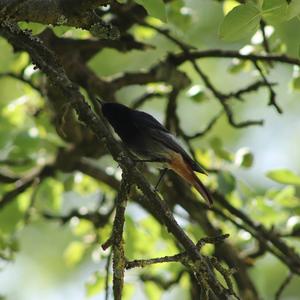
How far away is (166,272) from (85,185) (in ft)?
2.59

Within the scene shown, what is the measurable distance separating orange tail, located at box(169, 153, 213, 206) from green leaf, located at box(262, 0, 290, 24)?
1067mm

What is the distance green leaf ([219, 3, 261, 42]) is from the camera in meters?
2.43

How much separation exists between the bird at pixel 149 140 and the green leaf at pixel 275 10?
1.09 meters

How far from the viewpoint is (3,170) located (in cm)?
490

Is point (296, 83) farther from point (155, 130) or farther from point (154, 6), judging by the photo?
point (154, 6)

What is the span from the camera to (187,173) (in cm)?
337

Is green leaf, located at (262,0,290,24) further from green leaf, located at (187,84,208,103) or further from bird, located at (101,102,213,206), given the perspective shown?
green leaf, located at (187,84,208,103)

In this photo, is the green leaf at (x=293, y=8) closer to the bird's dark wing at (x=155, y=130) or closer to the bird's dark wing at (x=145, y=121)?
the bird's dark wing at (x=155, y=130)

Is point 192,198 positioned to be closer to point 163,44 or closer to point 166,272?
point 166,272

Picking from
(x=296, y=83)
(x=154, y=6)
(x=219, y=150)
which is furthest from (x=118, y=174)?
(x=154, y=6)

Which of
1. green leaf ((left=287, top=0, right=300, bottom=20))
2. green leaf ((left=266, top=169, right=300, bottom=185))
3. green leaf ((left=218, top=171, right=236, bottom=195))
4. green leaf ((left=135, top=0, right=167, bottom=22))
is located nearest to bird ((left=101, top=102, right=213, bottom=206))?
green leaf ((left=266, top=169, right=300, bottom=185))

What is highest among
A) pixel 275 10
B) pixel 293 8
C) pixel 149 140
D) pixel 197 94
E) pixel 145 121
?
pixel 197 94

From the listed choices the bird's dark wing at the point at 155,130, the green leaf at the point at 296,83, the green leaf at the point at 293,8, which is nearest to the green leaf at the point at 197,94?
the green leaf at the point at 296,83

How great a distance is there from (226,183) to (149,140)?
0.81m
